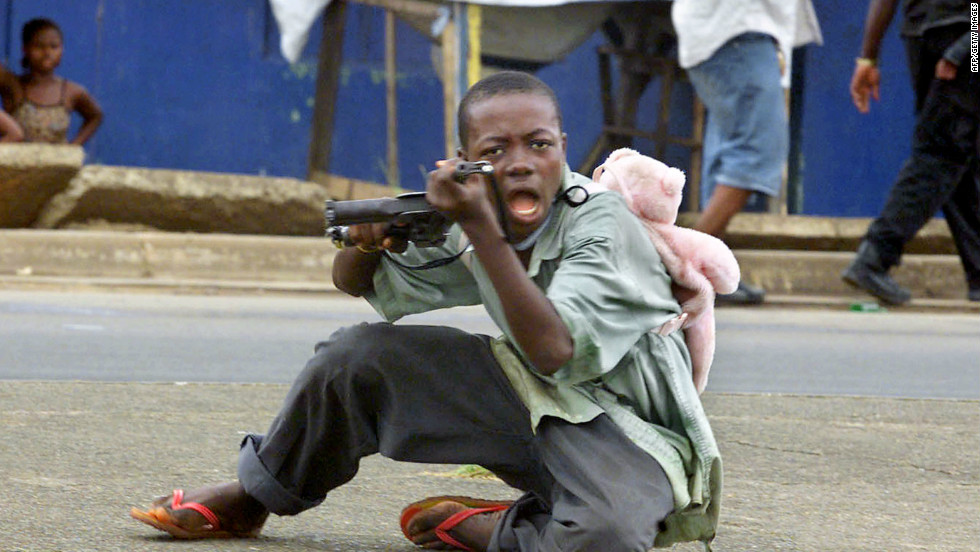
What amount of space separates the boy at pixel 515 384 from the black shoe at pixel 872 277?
4.89m

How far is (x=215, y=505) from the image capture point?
2.70 m

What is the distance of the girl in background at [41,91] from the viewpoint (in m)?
8.72

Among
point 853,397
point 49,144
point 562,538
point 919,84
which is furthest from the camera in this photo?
point 49,144

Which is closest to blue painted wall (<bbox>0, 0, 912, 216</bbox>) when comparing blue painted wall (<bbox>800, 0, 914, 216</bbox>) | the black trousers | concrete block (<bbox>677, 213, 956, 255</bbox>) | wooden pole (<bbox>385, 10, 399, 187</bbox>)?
blue painted wall (<bbox>800, 0, 914, 216</bbox>)

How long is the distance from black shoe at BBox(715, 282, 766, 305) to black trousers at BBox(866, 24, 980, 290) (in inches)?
23.0

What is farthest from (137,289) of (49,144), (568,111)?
(568,111)

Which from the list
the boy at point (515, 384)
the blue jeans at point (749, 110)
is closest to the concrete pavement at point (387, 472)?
the boy at point (515, 384)

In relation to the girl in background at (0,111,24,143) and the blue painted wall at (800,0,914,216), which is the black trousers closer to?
the blue painted wall at (800,0,914,216)

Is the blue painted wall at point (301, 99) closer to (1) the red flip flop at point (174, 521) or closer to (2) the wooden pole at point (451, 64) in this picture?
(2) the wooden pole at point (451, 64)

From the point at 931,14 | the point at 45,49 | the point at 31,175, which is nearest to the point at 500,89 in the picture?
the point at 931,14

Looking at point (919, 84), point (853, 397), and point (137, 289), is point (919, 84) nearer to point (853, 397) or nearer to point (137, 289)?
point (853, 397)

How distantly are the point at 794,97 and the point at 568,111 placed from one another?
142 cm

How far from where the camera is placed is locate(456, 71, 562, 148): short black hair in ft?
8.34

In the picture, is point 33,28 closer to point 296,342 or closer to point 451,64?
point 451,64
